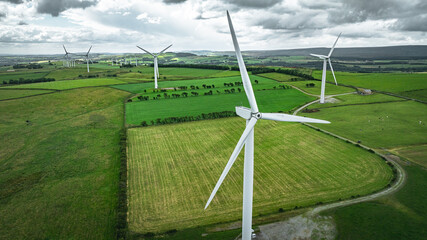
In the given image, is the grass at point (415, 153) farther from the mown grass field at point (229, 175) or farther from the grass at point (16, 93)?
the grass at point (16, 93)

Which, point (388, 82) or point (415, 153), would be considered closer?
point (415, 153)


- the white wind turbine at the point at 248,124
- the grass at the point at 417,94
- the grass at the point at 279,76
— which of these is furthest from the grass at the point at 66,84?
the grass at the point at 417,94

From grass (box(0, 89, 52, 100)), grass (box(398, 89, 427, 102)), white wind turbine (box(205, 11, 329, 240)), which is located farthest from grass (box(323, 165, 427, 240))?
grass (box(0, 89, 52, 100))

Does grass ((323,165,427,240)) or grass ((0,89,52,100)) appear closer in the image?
grass ((323,165,427,240))

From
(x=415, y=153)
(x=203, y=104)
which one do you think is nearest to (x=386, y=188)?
(x=415, y=153)

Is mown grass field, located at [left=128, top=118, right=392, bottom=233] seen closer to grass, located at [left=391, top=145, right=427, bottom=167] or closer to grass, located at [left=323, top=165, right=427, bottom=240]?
grass, located at [left=323, top=165, right=427, bottom=240]

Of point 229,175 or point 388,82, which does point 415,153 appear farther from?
point 388,82
